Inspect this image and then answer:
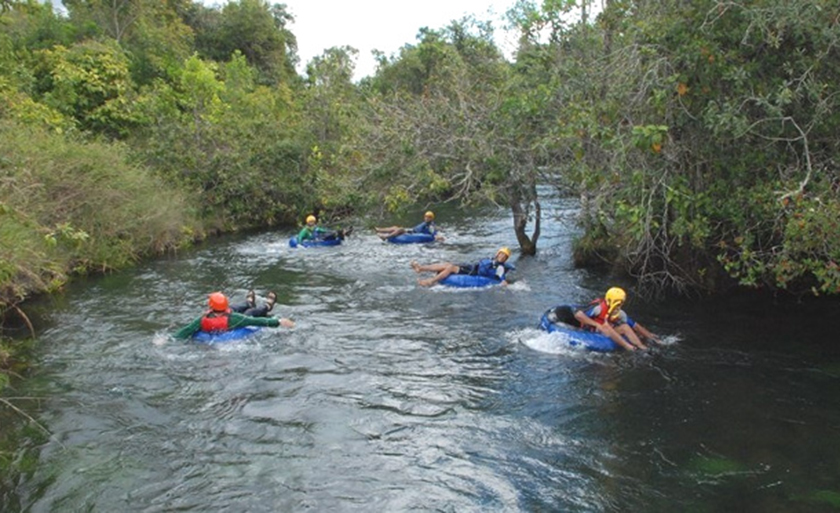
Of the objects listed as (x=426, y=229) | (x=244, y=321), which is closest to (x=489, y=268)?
(x=244, y=321)

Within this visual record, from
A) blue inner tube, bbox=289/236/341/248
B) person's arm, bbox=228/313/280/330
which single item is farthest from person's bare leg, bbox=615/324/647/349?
blue inner tube, bbox=289/236/341/248

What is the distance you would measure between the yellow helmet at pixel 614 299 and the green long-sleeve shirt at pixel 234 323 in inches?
215

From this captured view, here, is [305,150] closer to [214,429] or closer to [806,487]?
[214,429]

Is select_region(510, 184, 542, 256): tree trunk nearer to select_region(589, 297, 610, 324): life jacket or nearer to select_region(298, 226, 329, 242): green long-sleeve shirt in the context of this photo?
select_region(298, 226, 329, 242): green long-sleeve shirt

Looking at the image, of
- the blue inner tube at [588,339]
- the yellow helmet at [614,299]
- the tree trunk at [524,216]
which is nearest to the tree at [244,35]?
the tree trunk at [524,216]

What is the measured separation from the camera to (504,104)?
557 inches

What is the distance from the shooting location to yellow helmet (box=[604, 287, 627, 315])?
10016 mm

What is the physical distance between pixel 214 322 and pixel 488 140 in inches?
311

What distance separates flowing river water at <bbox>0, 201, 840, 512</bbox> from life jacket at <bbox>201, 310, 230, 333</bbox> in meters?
0.29

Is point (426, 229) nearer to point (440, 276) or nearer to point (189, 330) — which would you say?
point (440, 276)

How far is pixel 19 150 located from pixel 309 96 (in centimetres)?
1532

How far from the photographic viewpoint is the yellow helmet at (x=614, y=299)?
10016 mm

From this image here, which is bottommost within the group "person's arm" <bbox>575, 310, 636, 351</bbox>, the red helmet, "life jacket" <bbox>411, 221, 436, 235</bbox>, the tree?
"person's arm" <bbox>575, 310, 636, 351</bbox>

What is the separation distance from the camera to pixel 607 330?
1013 cm
